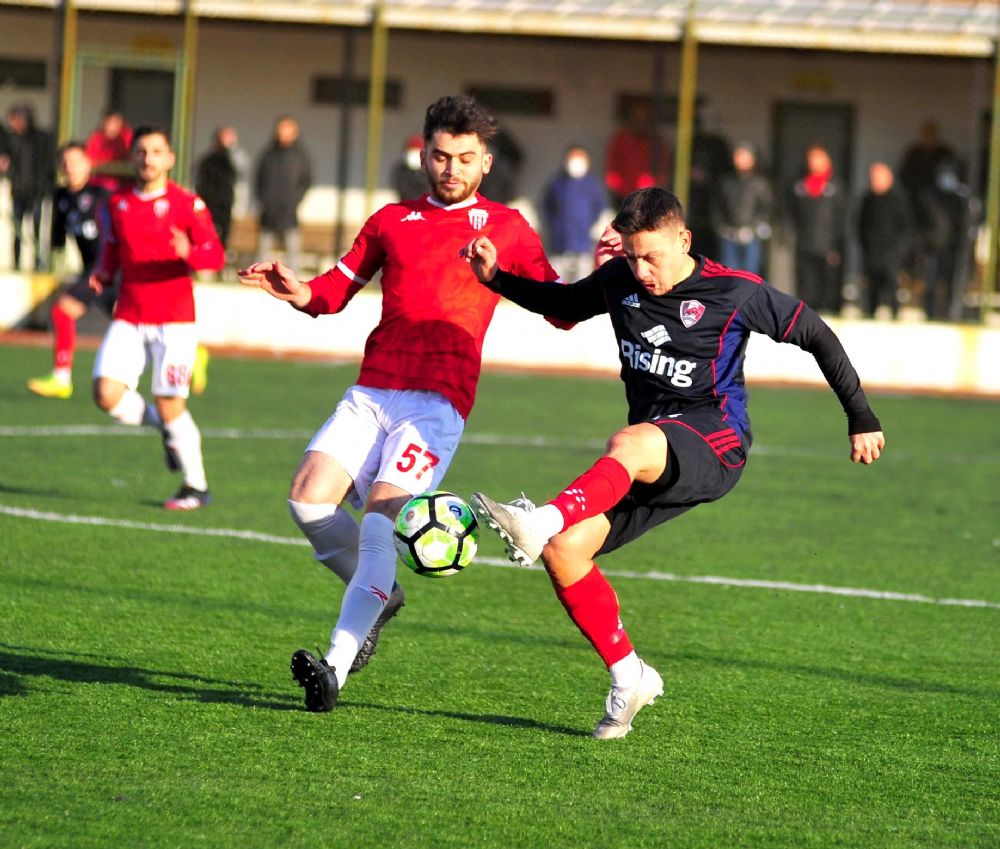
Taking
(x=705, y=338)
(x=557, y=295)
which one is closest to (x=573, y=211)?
(x=557, y=295)

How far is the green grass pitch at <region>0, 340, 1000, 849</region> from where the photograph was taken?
14.2ft

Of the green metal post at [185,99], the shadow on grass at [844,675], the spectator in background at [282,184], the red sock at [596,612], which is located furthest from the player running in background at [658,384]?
the spectator in background at [282,184]

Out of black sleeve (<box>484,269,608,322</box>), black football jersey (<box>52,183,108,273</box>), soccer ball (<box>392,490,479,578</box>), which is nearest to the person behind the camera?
soccer ball (<box>392,490,479,578</box>)

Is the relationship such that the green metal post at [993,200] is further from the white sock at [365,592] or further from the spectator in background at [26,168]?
the white sock at [365,592]

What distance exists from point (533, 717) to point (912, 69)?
1915cm

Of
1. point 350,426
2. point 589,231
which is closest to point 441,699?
point 350,426

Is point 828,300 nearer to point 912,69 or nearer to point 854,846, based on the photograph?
point 912,69

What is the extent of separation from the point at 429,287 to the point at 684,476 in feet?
3.78

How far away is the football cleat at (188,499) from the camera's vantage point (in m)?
9.20

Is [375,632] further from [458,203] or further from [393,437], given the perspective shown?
[458,203]

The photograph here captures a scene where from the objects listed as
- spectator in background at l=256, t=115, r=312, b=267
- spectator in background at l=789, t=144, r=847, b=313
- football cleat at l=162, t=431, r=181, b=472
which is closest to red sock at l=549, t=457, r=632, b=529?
football cleat at l=162, t=431, r=181, b=472

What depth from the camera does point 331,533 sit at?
5.61m

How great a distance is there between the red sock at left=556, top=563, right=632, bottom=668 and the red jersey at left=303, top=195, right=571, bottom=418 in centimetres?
83

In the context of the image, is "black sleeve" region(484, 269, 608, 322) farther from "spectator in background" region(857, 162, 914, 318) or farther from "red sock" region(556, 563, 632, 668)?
"spectator in background" region(857, 162, 914, 318)
